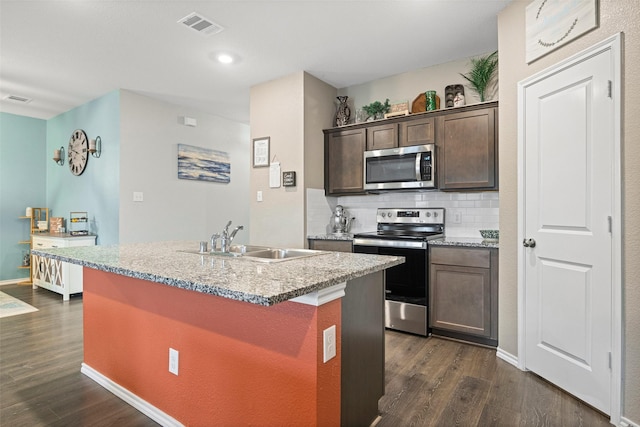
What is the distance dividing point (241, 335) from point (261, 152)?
2889 millimetres

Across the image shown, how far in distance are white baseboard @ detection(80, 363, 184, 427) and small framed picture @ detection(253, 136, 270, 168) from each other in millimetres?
2476

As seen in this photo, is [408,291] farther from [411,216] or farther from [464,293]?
[411,216]

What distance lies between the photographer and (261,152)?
4.11 meters

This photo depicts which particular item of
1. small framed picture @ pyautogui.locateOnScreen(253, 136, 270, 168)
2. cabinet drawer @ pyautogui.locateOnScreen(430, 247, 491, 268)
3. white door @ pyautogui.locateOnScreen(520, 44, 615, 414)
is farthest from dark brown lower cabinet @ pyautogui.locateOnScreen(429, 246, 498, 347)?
small framed picture @ pyautogui.locateOnScreen(253, 136, 270, 168)

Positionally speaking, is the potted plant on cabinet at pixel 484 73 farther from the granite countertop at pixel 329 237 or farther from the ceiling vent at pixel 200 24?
the ceiling vent at pixel 200 24

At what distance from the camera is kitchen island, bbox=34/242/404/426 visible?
1.31 metres

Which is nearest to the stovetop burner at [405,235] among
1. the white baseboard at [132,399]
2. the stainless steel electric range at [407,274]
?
the stainless steel electric range at [407,274]

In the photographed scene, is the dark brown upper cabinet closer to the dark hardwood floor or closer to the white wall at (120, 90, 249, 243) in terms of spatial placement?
the dark hardwood floor

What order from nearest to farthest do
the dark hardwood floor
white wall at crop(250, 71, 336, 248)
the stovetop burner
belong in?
1. the dark hardwood floor
2. the stovetop burner
3. white wall at crop(250, 71, 336, 248)

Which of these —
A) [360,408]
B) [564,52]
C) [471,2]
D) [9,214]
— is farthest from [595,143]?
[9,214]

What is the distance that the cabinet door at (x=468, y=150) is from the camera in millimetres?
3041

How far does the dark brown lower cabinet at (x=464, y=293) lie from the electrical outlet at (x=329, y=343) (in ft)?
6.16

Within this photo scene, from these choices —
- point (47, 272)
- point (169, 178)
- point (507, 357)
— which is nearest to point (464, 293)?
point (507, 357)

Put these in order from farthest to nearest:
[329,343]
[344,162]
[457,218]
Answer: [344,162], [457,218], [329,343]
